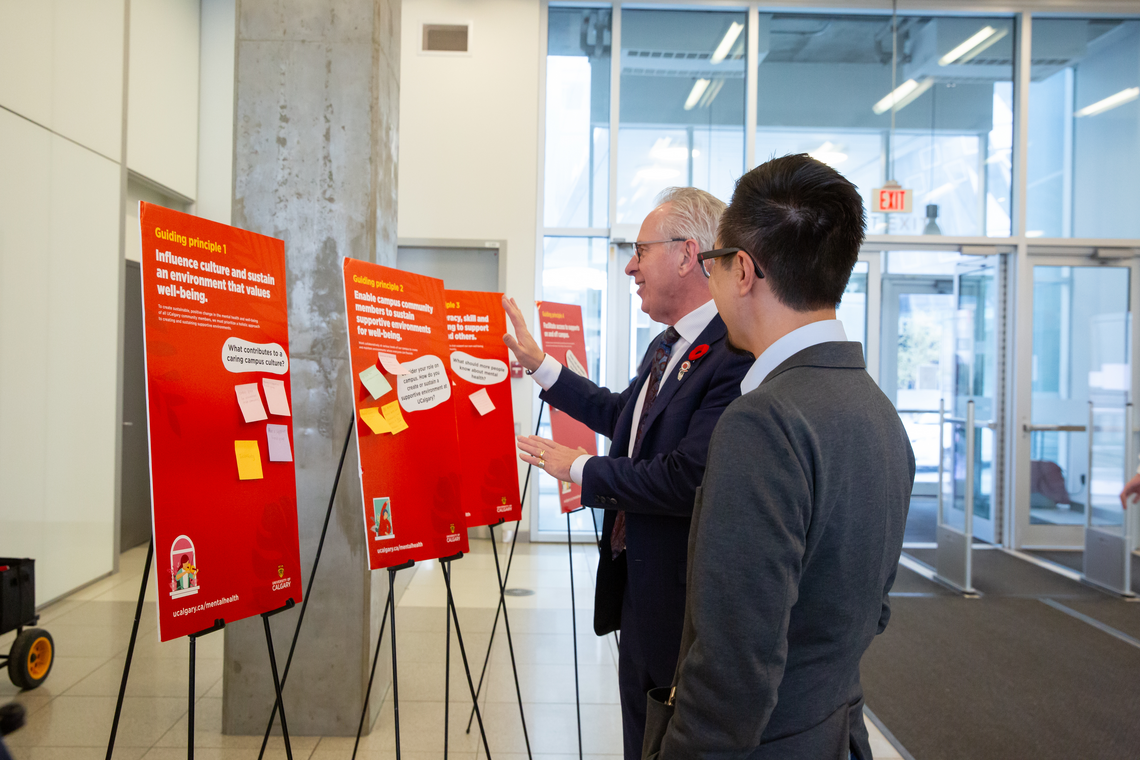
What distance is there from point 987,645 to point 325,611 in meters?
3.47

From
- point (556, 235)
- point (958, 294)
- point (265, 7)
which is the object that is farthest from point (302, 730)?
point (958, 294)

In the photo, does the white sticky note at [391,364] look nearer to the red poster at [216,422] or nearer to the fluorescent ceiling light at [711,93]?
the red poster at [216,422]

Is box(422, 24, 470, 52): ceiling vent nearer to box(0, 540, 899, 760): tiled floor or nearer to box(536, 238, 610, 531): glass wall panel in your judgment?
box(536, 238, 610, 531): glass wall panel

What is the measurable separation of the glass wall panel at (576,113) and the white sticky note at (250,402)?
482 centimetres

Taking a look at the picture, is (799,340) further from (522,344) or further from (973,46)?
(973,46)

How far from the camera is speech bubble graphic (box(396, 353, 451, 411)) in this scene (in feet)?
6.82

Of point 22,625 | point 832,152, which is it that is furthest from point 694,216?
point 832,152

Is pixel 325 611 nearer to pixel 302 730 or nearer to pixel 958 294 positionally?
pixel 302 730

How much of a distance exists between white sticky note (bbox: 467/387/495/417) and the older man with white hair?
2.04 feet

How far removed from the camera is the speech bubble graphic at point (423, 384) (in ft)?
6.82

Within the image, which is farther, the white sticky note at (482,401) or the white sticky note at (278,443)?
the white sticky note at (482,401)

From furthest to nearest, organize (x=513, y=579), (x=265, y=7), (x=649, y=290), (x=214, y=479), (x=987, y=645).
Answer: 1. (x=513, y=579)
2. (x=987, y=645)
3. (x=265, y=7)
4. (x=649, y=290)
5. (x=214, y=479)

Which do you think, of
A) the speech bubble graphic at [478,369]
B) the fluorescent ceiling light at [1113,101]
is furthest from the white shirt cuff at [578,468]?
the fluorescent ceiling light at [1113,101]

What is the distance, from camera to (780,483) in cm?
86
